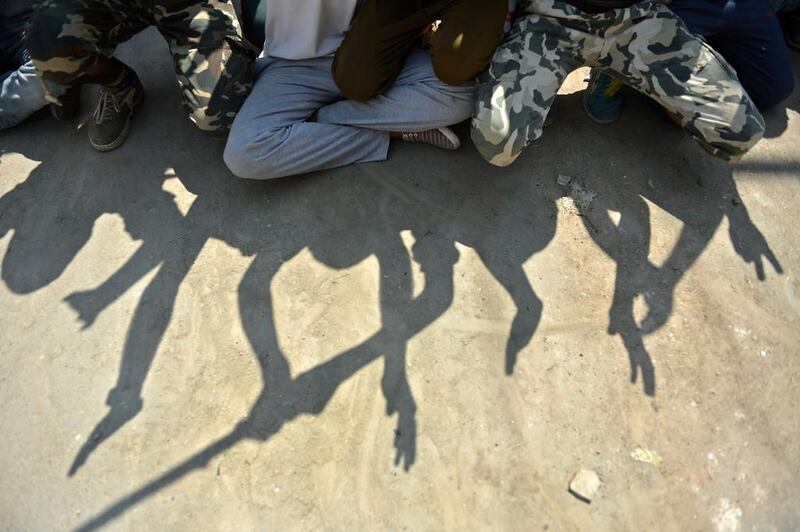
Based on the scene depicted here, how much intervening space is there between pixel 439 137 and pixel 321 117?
48cm

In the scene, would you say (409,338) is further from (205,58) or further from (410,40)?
(205,58)

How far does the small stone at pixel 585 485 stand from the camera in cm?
153

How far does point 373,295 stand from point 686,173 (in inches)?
52.9

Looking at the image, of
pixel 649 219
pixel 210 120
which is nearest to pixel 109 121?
pixel 210 120

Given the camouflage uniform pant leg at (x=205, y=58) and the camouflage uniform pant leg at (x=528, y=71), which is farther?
the camouflage uniform pant leg at (x=205, y=58)

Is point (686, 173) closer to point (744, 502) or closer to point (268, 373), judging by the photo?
point (744, 502)

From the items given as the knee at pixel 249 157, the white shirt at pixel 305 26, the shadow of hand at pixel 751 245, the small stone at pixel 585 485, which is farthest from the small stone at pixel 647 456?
the white shirt at pixel 305 26

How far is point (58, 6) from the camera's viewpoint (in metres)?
1.96

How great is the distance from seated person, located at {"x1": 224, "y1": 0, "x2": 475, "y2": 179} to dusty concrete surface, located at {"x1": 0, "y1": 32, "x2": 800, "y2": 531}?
103 millimetres

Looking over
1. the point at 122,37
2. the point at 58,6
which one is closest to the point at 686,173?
the point at 122,37

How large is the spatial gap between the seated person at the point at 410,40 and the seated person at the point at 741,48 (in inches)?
A: 22.4

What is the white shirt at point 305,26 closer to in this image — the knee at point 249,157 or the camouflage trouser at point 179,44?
the camouflage trouser at point 179,44

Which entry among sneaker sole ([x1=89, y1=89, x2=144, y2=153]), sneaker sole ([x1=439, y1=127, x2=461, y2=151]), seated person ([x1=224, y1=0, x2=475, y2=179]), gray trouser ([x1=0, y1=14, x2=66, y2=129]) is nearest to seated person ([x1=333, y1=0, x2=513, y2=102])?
seated person ([x1=224, y1=0, x2=475, y2=179])

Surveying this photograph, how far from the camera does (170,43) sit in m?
2.13
